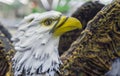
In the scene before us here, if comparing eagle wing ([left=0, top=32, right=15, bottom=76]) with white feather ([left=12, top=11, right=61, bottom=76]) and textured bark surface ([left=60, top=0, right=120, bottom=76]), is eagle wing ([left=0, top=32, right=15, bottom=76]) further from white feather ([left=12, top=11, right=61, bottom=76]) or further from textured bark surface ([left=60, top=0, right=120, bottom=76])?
textured bark surface ([left=60, top=0, right=120, bottom=76])

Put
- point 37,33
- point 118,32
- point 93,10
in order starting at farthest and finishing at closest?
1. point 93,10
2. point 118,32
3. point 37,33

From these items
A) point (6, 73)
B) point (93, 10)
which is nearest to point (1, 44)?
point (6, 73)

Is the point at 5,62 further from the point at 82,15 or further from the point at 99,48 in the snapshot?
the point at 82,15

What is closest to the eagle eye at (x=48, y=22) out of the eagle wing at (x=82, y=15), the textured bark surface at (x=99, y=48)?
the textured bark surface at (x=99, y=48)

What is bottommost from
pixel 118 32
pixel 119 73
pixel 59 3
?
pixel 119 73

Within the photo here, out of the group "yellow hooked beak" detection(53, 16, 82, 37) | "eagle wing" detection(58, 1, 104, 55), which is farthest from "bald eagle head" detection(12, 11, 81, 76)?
"eagle wing" detection(58, 1, 104, 55)

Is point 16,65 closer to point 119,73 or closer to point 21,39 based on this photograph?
point 21,39
